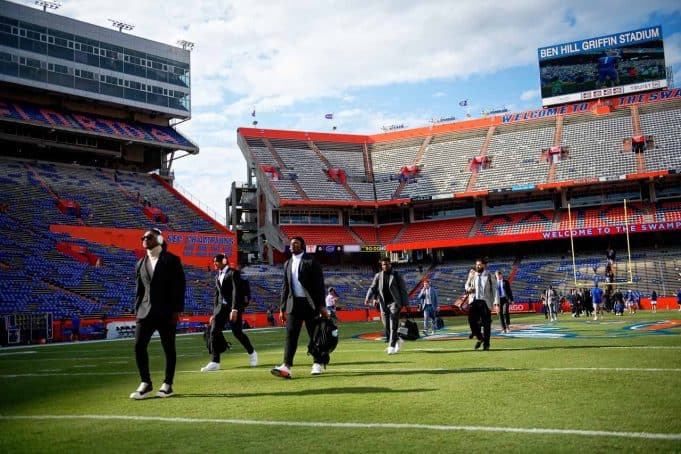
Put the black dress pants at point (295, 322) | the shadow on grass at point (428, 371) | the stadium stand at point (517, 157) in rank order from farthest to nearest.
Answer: the stadium stand at point (517, 157), the black dress pants at point (295, 322), the shadow on grass at point (428, 371)

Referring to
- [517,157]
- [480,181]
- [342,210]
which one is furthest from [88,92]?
[517,157]

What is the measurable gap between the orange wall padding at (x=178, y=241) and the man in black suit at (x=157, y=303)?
35.0 meters

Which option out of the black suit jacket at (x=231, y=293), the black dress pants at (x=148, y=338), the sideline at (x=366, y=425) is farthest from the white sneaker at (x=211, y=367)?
the sideline at (x=366, y=425)

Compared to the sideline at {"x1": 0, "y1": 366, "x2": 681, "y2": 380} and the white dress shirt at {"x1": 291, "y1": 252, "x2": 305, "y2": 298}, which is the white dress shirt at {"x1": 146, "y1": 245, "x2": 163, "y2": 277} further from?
→ the sideline at {"x1": 0, "y1": 366, "x2": 681, "y2": 380}

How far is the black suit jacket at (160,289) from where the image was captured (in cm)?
778

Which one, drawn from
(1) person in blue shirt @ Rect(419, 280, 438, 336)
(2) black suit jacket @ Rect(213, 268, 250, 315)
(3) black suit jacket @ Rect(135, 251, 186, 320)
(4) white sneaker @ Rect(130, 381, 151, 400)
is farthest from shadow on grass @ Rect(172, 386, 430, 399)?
(1) person in blue shirt @ Rect(419, 280, 438, 336)

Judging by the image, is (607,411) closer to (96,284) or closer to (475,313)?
(475,313)

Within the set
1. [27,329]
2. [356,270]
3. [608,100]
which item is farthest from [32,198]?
[608,100]

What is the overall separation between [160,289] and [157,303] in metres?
0.18

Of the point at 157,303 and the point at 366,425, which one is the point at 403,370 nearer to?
the point at 157,303

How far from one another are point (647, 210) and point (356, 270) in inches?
989

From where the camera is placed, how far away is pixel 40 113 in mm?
48938

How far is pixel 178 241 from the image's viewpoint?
4697cm

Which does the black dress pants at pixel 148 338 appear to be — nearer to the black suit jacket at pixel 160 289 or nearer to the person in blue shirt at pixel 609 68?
the black suit jacket at pixel 160 289
